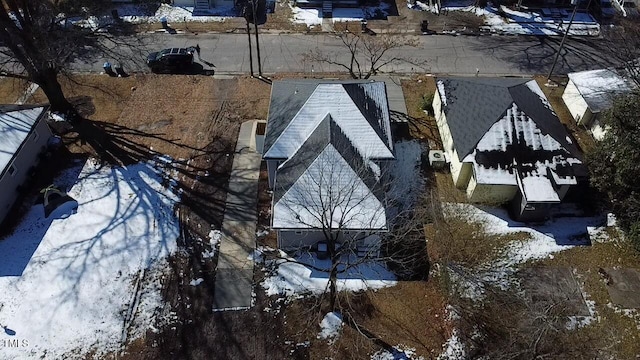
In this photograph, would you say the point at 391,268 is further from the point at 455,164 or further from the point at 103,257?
the point at 103,257

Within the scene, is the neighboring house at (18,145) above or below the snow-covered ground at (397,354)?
above

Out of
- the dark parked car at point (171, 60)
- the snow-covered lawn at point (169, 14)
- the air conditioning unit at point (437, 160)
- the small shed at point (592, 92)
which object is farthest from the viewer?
the snow-covered lawn at point (169, 14)

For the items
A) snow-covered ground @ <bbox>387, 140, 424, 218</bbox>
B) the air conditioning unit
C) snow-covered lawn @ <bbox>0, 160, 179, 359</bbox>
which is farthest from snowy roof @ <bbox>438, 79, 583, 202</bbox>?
snow-covered lawn @ <bbox>0, 160, 179, 359</bbox>

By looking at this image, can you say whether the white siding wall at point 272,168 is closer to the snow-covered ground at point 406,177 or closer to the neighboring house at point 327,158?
the neighboring house at point 327,158

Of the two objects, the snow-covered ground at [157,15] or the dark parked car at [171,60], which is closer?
the dark parked car at [171,60]

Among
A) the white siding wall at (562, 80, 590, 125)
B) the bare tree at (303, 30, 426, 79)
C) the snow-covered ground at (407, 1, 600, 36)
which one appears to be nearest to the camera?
the white siding wall at (562, 80, 590, 125)

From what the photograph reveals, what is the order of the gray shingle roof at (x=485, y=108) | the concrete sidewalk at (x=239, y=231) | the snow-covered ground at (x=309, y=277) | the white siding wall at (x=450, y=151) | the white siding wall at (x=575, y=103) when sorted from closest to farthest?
the concrete sidewalk at (x=239, y=231)
the snow-covered ground at (x=309, y=277)
the gray shingle roof at (x=485, y=108)
the white siding wall at (x=450, y=151)
the white siding wall at (x=575, y=103)

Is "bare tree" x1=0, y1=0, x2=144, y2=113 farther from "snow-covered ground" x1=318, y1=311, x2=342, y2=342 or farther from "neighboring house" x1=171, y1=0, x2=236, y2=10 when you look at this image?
"snow-covered ground" x1=318, y1=311, x2=342, y2=342

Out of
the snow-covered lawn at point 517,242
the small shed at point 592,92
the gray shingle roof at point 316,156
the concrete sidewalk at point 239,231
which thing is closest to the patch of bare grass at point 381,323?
the snow-covered lawn at point 517,242
